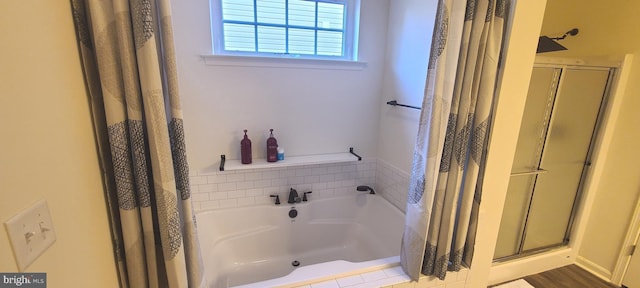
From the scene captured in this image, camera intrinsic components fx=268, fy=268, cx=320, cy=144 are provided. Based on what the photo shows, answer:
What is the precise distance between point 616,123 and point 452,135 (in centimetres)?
169

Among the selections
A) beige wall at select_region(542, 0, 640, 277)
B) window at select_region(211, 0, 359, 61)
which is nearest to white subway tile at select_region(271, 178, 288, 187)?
window at select_region(211, 0, 359, 61)

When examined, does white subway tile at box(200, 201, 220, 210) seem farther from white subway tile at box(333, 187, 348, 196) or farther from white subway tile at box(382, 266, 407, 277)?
white subway tile at box(382, 266, 407, 277)

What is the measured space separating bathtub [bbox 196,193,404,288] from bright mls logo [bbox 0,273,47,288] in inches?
53.7

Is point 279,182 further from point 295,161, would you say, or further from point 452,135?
point 452,135

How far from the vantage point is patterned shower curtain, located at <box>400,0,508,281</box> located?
1219 mm

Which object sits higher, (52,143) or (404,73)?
(404,73)

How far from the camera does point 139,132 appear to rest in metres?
0.88

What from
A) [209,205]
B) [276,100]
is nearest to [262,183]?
[209,205]

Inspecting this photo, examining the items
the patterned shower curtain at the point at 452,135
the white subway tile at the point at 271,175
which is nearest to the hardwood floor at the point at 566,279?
the patterned shower curtain at the point at 452,135

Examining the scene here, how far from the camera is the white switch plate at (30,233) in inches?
21.3

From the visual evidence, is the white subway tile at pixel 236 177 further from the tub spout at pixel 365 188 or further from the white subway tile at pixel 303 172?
the tub spout at pixel 365 188

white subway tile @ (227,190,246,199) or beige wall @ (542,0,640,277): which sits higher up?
beige wall @ (542,0,640,277)

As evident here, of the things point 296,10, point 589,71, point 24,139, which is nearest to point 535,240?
point 589,71

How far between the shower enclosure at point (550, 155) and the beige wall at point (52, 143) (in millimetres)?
2350
